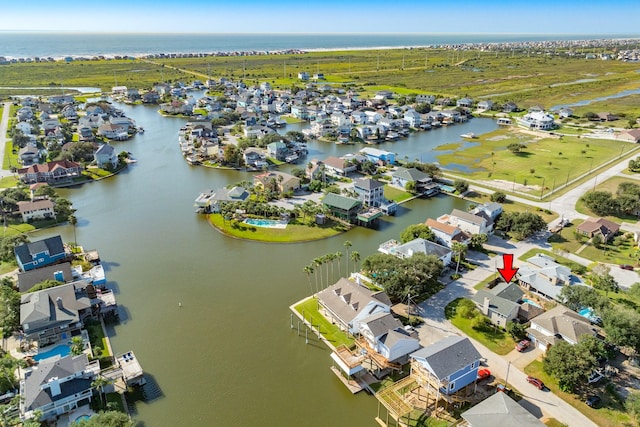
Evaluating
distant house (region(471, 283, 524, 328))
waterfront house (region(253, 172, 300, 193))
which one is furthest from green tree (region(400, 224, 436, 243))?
waterfront house (region(253, 172, 300, 193))

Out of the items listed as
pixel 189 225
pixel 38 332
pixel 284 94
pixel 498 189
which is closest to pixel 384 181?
pixel 498 189

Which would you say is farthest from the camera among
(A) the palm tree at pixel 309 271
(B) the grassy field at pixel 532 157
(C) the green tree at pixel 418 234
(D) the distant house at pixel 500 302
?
(B) the grassy field at pixel 532 157

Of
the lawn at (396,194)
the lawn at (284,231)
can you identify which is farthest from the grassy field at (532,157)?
the lawn at (284,231)

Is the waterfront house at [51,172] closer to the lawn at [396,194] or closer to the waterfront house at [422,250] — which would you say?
the lawn at [396,194]

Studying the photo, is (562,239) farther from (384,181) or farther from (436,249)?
(384,181)

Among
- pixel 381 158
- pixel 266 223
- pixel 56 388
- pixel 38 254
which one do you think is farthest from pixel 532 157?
pixel 56 388

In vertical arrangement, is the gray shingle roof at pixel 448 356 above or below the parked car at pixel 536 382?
above

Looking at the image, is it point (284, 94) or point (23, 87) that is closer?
point (284, 94)
